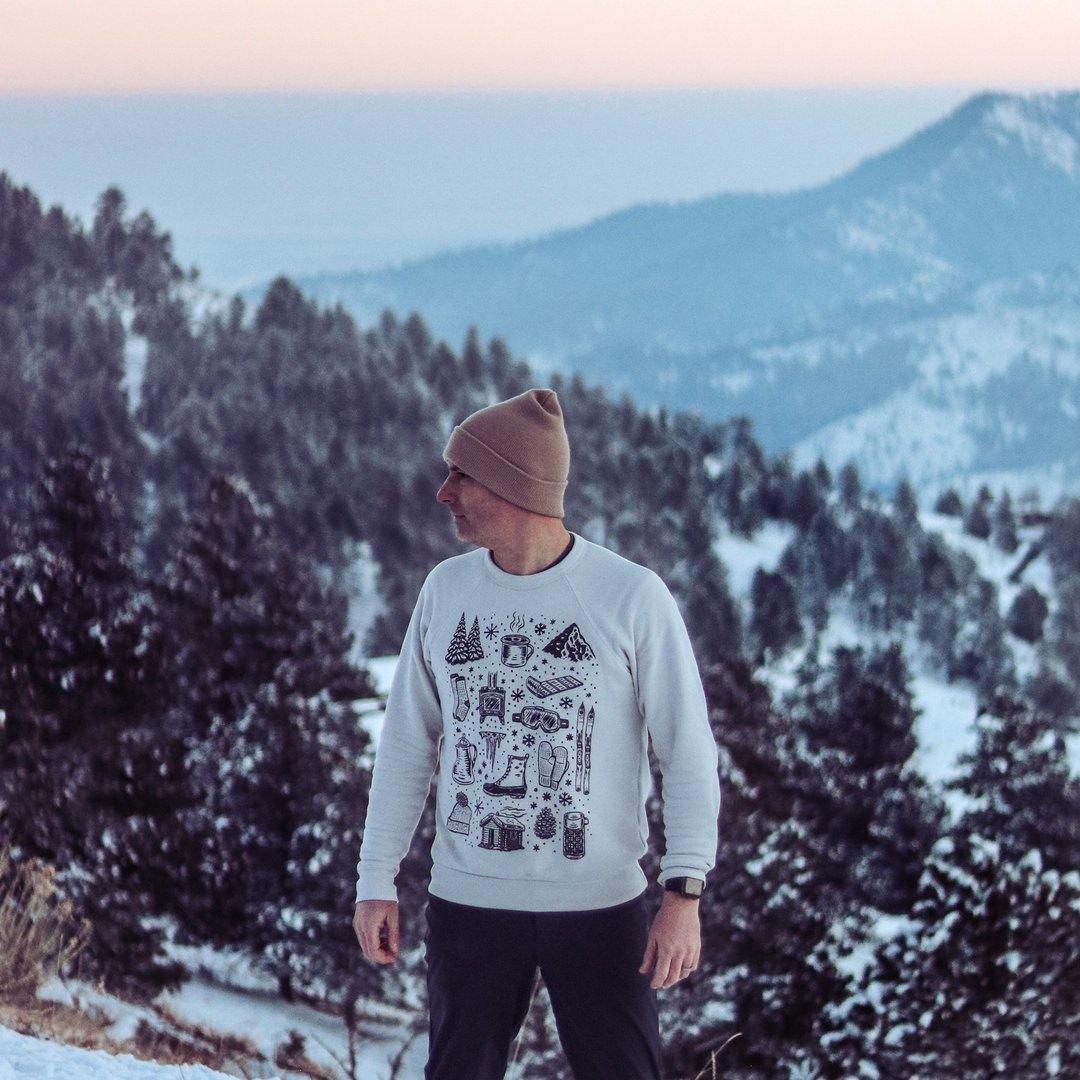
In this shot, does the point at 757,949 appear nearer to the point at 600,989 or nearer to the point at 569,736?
the point at 600,989

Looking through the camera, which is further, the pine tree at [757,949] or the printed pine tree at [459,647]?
the pine tree at [757,949]

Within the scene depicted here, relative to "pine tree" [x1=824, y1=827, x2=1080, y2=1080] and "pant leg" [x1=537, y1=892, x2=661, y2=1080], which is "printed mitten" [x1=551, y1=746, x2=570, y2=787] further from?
"pine tree" [x1=824, y1=827, x2=1080, y2=1080]

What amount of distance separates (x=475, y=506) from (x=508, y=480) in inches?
5.2

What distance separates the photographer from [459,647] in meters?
3.82

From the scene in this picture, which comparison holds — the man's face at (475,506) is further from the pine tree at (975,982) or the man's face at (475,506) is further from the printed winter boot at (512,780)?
the pine tree at (975,982)

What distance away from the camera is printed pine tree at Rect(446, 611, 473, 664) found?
381 cm

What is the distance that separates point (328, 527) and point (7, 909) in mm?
89681

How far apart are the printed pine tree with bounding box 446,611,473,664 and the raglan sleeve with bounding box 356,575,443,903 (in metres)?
0.14

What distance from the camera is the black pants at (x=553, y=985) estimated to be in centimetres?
373

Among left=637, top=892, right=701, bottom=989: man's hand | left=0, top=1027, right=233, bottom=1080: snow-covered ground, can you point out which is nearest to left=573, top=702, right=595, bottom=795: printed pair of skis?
left=637, top=892, right=701, bottom=989: man's hand

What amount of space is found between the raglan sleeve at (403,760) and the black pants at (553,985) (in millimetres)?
251

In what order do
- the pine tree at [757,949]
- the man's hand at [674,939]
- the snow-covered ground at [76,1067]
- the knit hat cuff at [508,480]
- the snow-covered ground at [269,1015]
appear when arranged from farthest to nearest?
the pine tree at [757,949] < the snow-covered ground at [269,1015] < the snow-covered ground at [76,1067] < the knit hat cuff at [508,480] < the man's hand at [674,939]

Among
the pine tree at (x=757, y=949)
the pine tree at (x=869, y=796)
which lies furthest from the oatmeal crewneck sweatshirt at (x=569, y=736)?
the pine tree at (x=869, y=796)

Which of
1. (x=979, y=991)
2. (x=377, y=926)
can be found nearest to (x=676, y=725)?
(x=377, y=926)
